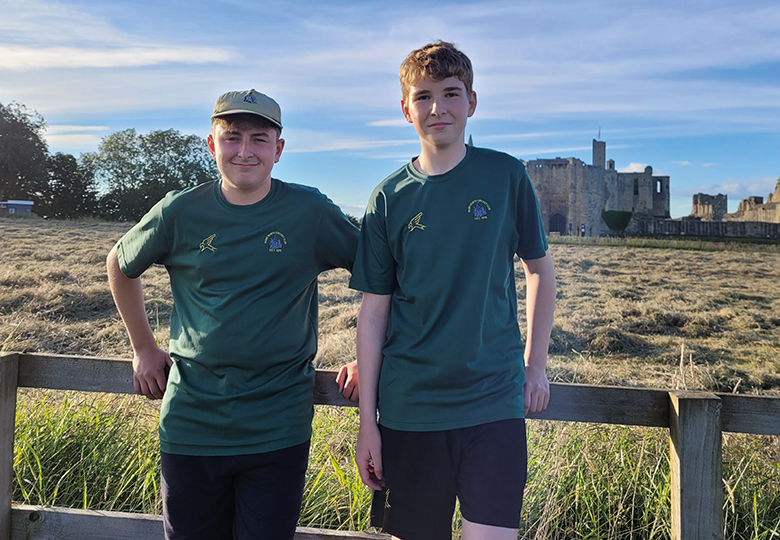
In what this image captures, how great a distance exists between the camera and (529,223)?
1.56 metres

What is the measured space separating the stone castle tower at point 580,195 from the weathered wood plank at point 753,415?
131 feet

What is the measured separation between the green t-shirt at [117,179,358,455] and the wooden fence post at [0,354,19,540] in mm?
764

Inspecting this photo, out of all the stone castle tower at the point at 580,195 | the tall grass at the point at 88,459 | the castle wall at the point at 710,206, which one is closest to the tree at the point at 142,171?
the tall grass at the point at 88,459

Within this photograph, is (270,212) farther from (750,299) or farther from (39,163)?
(39,163)

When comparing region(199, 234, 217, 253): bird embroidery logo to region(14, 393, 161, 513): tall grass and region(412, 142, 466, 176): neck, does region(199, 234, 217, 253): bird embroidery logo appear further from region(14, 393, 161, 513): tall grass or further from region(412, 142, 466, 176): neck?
region(14, 393, 161, 513): tall grass

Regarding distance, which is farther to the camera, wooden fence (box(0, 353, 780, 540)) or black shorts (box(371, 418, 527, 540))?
wooden fence (box(0, 353, 780, 540))

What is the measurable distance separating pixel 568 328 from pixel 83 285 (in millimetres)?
7984

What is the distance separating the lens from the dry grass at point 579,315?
7008 mm

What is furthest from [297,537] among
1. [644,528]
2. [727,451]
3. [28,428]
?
[727,451]

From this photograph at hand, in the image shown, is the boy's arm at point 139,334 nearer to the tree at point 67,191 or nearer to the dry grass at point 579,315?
the dry grass at point 579,315

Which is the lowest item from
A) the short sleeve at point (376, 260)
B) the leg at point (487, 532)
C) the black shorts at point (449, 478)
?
the leg at point (487, 532)

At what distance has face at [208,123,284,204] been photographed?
166 centimetres

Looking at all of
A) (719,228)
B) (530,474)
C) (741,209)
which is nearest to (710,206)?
(741,209)

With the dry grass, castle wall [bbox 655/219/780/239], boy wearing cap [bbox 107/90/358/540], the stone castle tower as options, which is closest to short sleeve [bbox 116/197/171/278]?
boy wearing cap [bbox 107/90/358/540]
